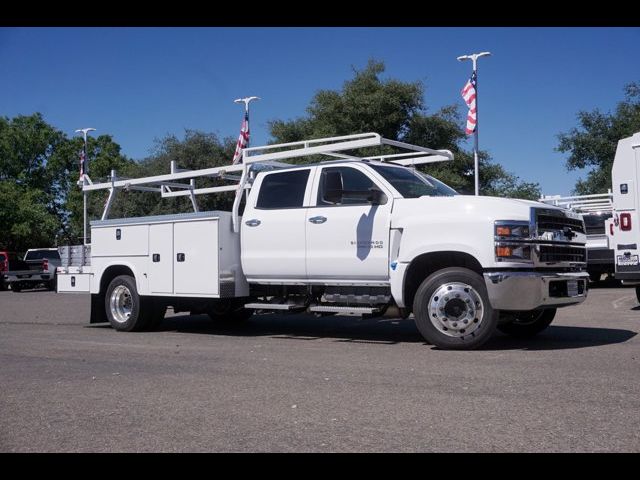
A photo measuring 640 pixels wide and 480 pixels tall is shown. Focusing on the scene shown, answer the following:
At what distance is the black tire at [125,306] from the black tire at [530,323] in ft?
17.5

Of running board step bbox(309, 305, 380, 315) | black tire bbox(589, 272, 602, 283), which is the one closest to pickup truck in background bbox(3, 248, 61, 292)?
black tire bbox(589, 272, 602, 283)

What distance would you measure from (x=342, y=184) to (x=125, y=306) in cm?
429

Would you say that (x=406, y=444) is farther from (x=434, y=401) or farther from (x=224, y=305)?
(x=224, y=305)

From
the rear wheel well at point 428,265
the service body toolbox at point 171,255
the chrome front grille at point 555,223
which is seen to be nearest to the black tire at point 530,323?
the chrome front grille at point 555,223

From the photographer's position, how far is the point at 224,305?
11.8 meters

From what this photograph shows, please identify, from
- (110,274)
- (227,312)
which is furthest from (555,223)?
(110,274)

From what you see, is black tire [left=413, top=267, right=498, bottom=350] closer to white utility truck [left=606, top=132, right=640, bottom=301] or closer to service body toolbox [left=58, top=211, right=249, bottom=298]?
service body toolbox [left=58, top=211, right=249, bottom=298]

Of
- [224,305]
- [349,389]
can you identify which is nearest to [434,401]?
[349,389]

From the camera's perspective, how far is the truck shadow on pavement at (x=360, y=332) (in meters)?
8.87

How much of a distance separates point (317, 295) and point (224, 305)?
2559 mm

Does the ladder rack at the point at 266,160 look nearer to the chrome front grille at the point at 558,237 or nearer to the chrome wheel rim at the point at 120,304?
the chrome wheel rim at the point at 120,304

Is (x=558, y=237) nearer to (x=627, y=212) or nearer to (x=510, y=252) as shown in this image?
(x=510, y=252)

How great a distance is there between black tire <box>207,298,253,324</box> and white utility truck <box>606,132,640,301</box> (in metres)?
6.47
